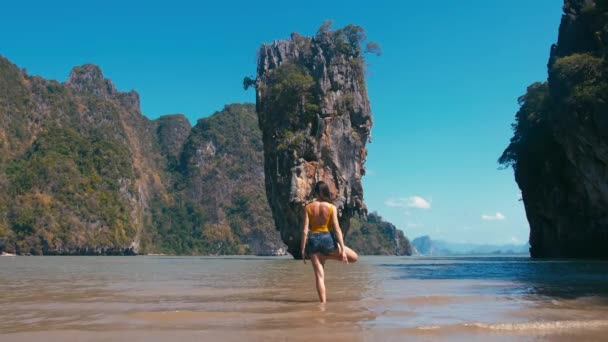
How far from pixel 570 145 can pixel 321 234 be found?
2475 centimetres

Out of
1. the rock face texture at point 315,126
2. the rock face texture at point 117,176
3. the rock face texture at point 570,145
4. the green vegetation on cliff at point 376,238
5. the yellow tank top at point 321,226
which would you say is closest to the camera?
the yellow tank top at point 321,226

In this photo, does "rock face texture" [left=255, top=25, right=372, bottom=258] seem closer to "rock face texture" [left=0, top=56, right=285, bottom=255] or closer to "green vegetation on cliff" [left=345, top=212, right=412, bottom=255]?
"rock face texture" [left=0, top=56, right=285, bottom=255]

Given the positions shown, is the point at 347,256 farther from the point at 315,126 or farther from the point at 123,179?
the point at 123,179

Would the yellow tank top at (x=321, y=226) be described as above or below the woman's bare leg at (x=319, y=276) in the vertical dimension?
above

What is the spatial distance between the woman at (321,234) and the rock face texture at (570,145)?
62.0 feet

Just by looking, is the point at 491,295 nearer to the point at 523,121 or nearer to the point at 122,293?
the point at 122,293

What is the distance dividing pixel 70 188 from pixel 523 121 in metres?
74.4

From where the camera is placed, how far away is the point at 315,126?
139 feet

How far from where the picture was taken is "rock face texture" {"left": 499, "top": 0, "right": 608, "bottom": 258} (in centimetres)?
2316

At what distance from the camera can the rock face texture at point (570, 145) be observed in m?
23.2

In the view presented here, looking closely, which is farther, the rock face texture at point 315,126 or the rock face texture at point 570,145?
the rock face texture at point 315,126

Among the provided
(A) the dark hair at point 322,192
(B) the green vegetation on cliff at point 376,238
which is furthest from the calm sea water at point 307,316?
(B) the green vegetation on cliff at point 376,238

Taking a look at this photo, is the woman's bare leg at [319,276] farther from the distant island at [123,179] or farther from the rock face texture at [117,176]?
the rock face texture at [117,176]

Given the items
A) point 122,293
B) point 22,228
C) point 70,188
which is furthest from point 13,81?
point 122,293
